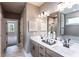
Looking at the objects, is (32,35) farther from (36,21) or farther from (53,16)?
(53,16)

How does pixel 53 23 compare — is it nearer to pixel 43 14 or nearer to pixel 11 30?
pixel 43 14

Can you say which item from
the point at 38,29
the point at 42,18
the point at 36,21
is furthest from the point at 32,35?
the point at 42,18

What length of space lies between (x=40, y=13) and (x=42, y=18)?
280mm

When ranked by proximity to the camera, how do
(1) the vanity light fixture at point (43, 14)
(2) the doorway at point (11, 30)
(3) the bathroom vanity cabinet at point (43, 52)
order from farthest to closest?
(2) the doorway at point (11, 30)
(1) the vanity light fixture at point (43, 14)
(3) the bathroom vanity cabinet at point (43, 52)

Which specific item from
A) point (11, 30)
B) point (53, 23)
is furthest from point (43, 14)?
point (11, 30)

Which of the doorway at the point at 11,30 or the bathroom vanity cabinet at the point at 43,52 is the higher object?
the doorway at the point at 11,30

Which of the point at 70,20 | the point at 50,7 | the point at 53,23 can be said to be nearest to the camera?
the point at 70,20

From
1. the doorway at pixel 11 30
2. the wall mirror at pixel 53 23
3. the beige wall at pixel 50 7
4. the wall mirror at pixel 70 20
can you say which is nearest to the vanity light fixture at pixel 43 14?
the beige wall at pixel 50 7

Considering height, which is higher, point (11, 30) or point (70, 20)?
point (70, 20)

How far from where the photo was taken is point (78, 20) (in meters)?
1.64

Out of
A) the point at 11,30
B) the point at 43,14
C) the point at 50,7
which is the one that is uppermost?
the point at 50,7

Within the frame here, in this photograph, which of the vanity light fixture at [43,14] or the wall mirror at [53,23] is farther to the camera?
the vanity light fixture at [43,14]

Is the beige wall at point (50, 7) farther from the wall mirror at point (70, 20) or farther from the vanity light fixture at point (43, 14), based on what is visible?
the wall mirror at point (70, 20)

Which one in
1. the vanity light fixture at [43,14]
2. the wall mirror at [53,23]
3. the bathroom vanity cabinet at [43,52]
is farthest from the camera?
the vanity light fixture at [43,14]
